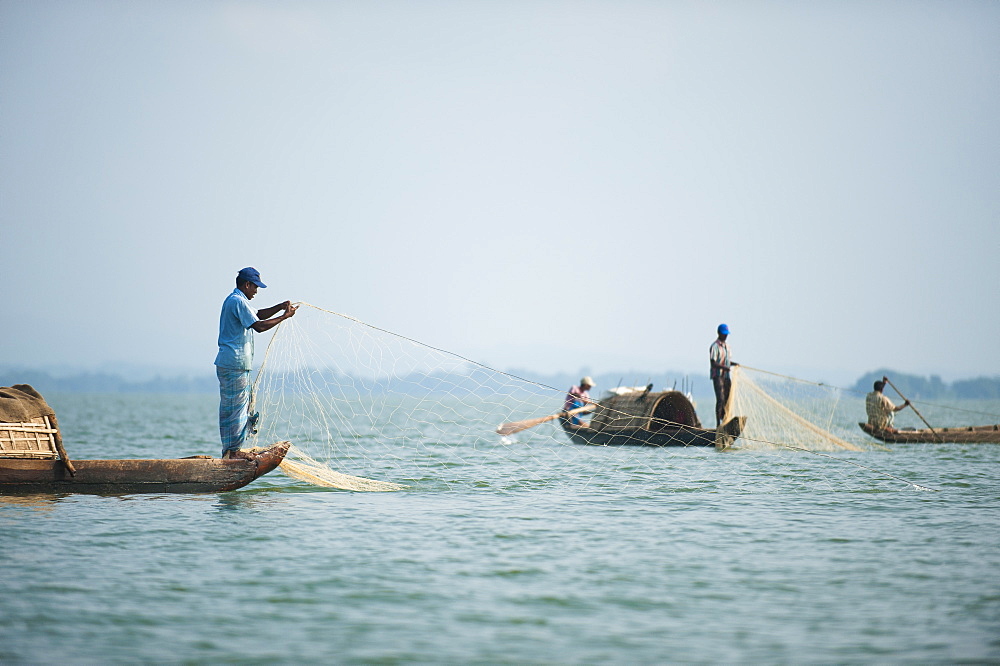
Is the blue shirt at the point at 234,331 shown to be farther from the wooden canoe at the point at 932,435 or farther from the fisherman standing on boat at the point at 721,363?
the wooden canoe at the point at 932,435

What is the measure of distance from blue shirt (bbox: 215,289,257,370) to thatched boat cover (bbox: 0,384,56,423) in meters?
2.02

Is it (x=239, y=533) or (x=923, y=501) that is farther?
(x=923, y=501)

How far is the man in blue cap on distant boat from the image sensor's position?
969 centimetres

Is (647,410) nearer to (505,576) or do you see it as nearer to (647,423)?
(647,423)

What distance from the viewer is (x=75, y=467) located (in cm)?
991

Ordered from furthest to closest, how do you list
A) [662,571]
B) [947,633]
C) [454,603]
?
1. [662,571]
2. [454,603]
3. [947,633]

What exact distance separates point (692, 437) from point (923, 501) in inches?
334

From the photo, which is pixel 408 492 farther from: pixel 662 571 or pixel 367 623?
pixel 367 623

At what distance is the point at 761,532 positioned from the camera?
8383 mm

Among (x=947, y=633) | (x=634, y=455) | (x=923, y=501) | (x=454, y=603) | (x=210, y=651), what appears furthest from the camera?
(x=634, y=455)

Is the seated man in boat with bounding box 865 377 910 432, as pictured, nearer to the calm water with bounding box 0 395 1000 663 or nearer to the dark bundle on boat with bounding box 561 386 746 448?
the dark bundle on boat with bounding box 561 386 746 448

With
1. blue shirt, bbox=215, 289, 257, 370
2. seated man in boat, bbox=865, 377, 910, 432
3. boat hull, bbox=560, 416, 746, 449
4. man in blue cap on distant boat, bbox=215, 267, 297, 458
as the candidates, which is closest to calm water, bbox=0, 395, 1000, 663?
man in blue cap on distant boat, bbox=215, 267, 297, 458

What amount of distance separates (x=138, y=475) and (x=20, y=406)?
5.12 ft

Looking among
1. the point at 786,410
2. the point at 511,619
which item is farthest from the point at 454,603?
the point at 786,410
